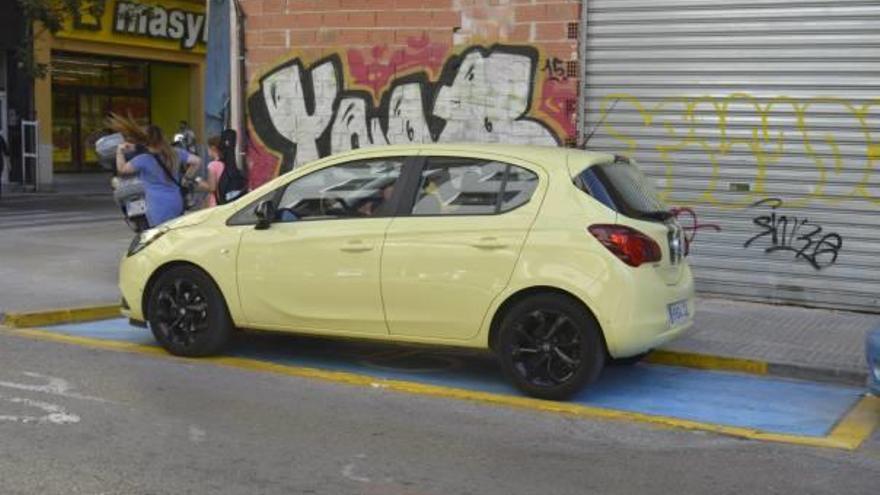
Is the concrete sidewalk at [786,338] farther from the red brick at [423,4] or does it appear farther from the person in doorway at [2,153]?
the person in doorway at [2,153]

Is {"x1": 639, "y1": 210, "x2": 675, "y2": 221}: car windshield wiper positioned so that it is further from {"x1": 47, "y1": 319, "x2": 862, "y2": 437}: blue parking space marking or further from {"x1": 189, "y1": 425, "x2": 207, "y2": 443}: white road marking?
{"x1": 189, "y1": 425, "x2": 207, "y2": 443}: white road marking

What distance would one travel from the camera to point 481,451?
17.9 ft

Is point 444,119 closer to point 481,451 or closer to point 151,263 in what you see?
point 151,263

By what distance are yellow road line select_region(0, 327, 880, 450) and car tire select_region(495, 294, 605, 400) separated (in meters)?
0.14

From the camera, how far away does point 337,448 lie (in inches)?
214

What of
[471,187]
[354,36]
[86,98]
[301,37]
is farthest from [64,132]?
[471,187]

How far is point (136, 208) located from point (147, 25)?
1837 cm

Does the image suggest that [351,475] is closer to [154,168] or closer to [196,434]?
[196,434]

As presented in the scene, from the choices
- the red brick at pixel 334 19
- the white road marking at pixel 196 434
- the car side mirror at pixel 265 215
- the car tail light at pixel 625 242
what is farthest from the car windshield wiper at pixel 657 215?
the red brick at pixel 334 19

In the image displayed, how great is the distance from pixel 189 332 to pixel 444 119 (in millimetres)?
5052

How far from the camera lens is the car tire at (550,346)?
21.0ft

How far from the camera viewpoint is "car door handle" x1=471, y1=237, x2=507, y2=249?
6559mm

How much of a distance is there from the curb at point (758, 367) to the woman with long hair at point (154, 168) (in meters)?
5.03

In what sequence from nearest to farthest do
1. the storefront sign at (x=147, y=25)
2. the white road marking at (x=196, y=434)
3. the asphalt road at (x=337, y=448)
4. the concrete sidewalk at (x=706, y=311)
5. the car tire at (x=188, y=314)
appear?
1. the asphalt road at (x=337, y=448)
2. the white road marking at (x=196, y=434)
3. the car tire at (x=188, y=314)
4. the concrete sidewalk at (x=706, y=311)
5. the storefront sign at (x=147, y=25)
